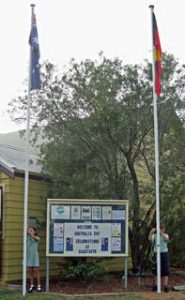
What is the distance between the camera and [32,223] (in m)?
15.9

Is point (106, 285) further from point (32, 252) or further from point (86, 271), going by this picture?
point (32, 252)

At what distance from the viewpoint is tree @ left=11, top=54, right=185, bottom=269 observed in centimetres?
1548

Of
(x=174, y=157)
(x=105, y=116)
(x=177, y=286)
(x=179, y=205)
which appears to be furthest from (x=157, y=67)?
(x=177, y=286)

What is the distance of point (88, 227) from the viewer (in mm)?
14742

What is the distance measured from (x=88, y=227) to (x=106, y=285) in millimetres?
1707

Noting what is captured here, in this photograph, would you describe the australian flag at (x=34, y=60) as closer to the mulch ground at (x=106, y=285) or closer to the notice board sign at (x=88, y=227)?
the notice board sign at (x=88, y=227)

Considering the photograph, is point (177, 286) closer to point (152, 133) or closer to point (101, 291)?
point (101, 291)

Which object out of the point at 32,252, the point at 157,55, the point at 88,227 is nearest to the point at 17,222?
the point at 32,252

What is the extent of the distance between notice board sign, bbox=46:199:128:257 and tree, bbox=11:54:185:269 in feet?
2.81

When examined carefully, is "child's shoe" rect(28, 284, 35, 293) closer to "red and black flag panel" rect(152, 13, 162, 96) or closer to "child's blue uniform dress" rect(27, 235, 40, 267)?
"child's blue uniform dress" rect(27, 235, 40, 267)

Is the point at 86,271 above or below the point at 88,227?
below

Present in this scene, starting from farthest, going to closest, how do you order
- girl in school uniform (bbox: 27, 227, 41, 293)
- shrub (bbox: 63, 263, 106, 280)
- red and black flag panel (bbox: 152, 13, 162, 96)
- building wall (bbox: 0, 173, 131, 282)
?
1. building wall (bbox: 0, 173, 131, 282)
2. shrub (bbox: 63, 263, 106, 280)
3. girl in school uniform (bbox: 27, 227, 41, 293)
4. red and black flag panel (bbox: 152, 13, 162, 96)

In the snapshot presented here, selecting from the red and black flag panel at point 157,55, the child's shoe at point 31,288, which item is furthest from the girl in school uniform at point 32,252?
the red and black flag panel at point 157,55

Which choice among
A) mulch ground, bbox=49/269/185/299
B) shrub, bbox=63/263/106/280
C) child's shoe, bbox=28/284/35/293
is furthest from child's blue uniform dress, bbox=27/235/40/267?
shrub, bbox=63/263/106/280
